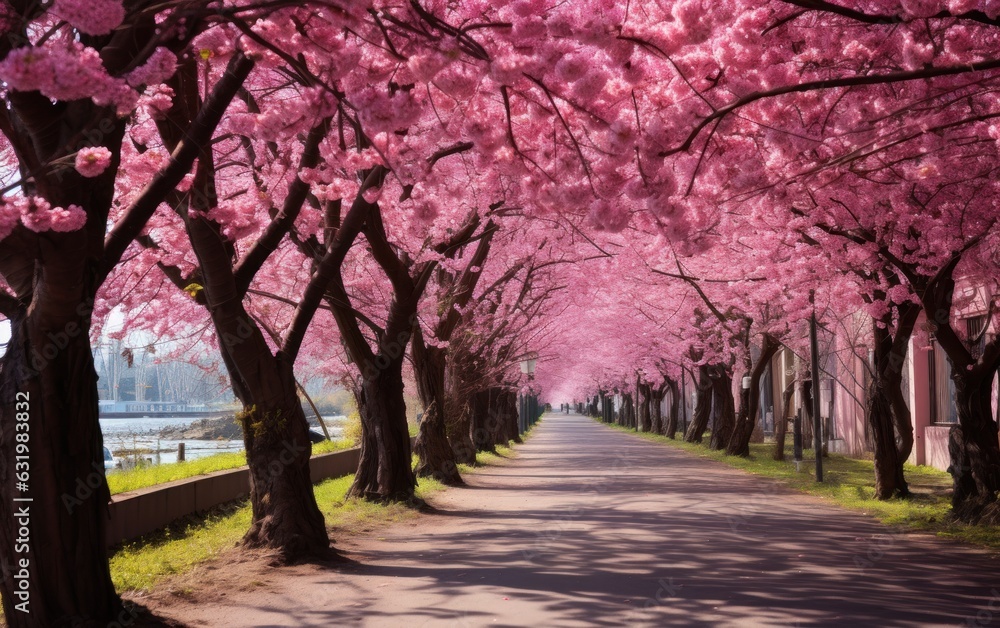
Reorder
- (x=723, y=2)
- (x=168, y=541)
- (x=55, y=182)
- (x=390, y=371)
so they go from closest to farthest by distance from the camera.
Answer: (x=55, y=182) → (x=723, y=2) → (x=168, y=541) → (x=390, y=371)

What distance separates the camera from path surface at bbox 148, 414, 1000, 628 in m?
7.85

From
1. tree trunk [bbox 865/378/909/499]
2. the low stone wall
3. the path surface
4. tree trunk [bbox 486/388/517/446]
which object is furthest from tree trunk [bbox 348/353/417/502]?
tree trunk [bbox 486/388/517/446]

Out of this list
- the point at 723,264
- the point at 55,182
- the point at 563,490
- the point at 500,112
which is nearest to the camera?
the point at 55,182

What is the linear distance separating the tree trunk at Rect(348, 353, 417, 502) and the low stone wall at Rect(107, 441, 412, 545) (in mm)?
2102

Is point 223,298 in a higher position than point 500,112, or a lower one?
lower

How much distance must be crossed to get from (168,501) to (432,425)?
32.8 feet

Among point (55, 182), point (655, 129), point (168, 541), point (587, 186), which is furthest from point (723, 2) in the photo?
point (168, 541)

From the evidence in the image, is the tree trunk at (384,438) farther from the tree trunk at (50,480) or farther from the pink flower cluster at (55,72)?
the pink flower cluster at (55,72)

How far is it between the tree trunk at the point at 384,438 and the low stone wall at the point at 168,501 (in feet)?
6.90

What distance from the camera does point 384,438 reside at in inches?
706

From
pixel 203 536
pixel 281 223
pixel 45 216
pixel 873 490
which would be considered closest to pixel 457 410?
pixel 873 490

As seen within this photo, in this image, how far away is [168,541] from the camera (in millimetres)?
13070

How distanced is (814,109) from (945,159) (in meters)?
1.99

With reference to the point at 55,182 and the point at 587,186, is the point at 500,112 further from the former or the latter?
the point at 55,182
